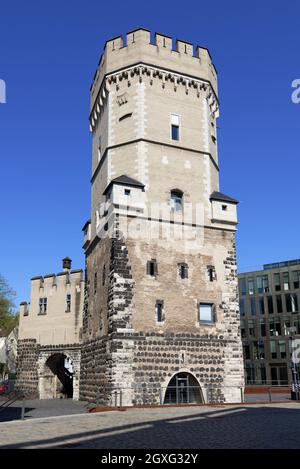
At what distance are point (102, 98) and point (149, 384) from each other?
16435 millimetres

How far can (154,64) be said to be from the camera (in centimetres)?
2600

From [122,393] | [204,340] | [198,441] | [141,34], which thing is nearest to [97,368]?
[122,393]

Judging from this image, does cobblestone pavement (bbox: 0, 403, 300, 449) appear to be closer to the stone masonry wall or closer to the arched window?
the arched window

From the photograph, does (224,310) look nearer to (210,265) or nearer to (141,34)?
(210,265)

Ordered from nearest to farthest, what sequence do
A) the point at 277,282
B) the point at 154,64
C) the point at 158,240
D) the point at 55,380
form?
the point at 158,240 → the point at 154,64 → the point at 55,380 → the point at 277,282

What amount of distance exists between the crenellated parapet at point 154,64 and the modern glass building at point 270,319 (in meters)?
37.4

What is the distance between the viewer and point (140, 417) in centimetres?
1541

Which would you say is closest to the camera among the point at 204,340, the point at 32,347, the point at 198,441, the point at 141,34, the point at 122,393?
the point at 198,441

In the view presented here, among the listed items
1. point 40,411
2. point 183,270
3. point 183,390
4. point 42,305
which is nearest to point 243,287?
point 42,305

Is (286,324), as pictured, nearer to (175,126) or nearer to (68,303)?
(68,303)

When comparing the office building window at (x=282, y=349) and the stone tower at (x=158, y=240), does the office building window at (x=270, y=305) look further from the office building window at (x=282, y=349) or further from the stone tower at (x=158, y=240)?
the stone tower at (x=158, y=240)

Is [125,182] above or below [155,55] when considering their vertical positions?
below

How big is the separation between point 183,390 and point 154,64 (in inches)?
680
